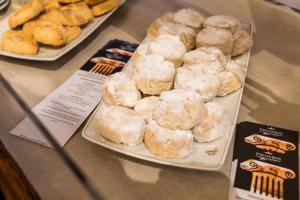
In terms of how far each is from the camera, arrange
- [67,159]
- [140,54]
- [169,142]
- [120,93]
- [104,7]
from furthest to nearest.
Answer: [104,7], [140,54], [120,93], [169,142], [67,159]

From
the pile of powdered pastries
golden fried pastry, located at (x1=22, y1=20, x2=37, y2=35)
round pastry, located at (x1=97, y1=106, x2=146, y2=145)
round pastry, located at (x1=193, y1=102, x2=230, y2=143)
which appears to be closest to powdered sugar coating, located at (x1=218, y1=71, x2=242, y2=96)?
the pile of powdered pastries

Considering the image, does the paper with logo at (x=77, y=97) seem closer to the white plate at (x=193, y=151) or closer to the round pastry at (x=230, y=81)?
the white plate at (x=193, y=151)

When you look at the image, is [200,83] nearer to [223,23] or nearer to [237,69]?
[237,69]

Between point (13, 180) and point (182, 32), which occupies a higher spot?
point (182, 32)

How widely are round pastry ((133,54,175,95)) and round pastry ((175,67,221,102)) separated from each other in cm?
→ 2

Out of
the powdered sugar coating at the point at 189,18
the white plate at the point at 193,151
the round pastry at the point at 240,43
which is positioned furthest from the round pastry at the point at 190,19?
the white plate at the point at 193,151

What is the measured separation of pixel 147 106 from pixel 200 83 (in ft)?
0.41

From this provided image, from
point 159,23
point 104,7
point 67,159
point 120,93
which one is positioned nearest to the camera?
point 67,159

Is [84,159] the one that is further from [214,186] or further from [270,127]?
[270,127]

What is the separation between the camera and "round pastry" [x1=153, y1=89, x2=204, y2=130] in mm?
620

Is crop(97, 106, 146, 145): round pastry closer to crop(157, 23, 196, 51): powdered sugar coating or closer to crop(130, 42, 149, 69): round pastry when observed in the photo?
crop(130, 42, 149, 69): round pastry

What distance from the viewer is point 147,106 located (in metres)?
0.68

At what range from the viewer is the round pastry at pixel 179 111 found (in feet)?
2.03

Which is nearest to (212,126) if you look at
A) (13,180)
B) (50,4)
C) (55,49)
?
(13,180)
